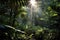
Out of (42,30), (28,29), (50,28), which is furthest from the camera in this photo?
(50,28)

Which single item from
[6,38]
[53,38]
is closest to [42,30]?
[53,38]

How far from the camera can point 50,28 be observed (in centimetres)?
710

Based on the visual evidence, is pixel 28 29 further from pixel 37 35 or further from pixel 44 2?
pixel 44 2

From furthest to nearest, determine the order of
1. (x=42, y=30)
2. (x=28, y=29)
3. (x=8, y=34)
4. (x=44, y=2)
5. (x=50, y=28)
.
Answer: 1. (x=44, y=2)
2. (x=50, y=28)
3. (x=42, y=30)
4. (x=28, y=29)
5. (x=8, y=34)

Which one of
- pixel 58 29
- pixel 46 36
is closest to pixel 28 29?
pixel 46 36

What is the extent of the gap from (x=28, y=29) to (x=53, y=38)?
154 cm

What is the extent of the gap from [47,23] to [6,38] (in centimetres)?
437

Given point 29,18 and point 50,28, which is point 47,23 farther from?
point 29,18

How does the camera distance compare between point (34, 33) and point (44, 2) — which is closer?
point (34, 33)

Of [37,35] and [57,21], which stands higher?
[57,21]

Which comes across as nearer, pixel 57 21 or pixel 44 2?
pixel 57 21

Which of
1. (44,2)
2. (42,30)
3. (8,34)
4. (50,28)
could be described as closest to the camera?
(8,34)

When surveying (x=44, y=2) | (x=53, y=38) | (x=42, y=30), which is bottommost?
(x=53, y=38)

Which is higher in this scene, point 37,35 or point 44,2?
point 44,2
